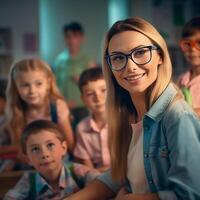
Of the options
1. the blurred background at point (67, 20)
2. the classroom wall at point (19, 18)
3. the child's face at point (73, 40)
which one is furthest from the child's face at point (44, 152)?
the classroom wall at point (19, 18)

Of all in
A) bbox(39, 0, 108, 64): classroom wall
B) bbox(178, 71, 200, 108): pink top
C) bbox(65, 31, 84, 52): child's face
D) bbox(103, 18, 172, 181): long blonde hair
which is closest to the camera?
bbox(103, 18, 172, 181): long blonde hair

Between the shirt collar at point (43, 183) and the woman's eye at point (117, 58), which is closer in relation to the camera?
the woman's eye at point (117, 58)

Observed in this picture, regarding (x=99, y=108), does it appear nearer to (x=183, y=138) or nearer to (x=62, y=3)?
(x=183, y=138)

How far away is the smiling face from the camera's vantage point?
1.30 m

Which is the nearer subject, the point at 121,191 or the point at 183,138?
the point at 183,138

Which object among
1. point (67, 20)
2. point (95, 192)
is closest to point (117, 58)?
point (95, 192)

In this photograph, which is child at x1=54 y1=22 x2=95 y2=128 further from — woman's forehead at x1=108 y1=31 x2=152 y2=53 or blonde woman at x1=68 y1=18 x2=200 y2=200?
woman's forehead at x1=108 y1=31 x2=152 y2=53

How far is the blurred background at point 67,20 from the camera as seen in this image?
17.6 feet

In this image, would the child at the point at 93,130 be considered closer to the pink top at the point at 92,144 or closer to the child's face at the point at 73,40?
the pink top at the point at 92,144

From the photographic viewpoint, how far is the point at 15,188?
1.70 m

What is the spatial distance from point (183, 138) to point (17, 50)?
4.85 m

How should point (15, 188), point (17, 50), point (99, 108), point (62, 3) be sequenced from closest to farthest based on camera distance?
point (15, 188), point (99, 108), point (17, 50), point (62, 3)

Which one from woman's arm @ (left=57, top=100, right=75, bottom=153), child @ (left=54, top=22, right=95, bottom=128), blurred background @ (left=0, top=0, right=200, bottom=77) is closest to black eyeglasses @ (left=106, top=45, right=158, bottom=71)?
woman's arm @ (left=57, top=100, right=75, bottom=153)

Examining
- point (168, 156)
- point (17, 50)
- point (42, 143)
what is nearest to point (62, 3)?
point (17, 50)
